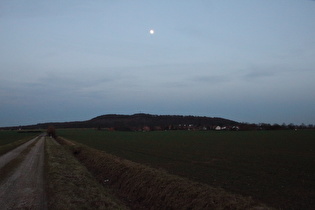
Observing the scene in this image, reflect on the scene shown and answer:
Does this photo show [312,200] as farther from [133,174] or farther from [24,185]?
[24,185]

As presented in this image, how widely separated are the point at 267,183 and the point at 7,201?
13095mm

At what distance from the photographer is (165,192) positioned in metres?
14.5

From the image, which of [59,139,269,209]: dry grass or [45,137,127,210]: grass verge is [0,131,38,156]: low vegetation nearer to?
[45,137,127,210]: grass verge

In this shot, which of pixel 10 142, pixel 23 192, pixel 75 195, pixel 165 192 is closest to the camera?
pixel 75 195

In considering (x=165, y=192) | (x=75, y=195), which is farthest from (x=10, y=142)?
(x=165, y=192)

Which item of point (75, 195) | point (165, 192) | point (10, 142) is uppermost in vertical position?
point (165, 192)

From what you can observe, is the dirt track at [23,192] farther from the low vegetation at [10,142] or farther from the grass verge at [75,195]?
the low vegetation at [10,142]

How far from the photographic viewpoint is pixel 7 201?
12.8 m

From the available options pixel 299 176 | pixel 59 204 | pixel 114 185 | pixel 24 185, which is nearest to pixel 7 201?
pixel 59 204

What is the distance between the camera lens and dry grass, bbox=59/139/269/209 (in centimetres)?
1183

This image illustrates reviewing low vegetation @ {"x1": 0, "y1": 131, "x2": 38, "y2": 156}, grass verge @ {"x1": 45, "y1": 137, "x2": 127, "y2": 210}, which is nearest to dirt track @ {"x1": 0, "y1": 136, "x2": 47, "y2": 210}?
grass verge @ {"x1": 45, "y1": 137, "x2": 127, "y2": 210}

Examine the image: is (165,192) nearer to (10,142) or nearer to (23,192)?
(23,192)

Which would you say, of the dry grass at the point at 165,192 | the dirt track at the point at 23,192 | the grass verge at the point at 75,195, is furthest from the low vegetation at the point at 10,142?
the dry grass at the point at 165,192

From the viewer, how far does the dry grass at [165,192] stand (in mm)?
11828
